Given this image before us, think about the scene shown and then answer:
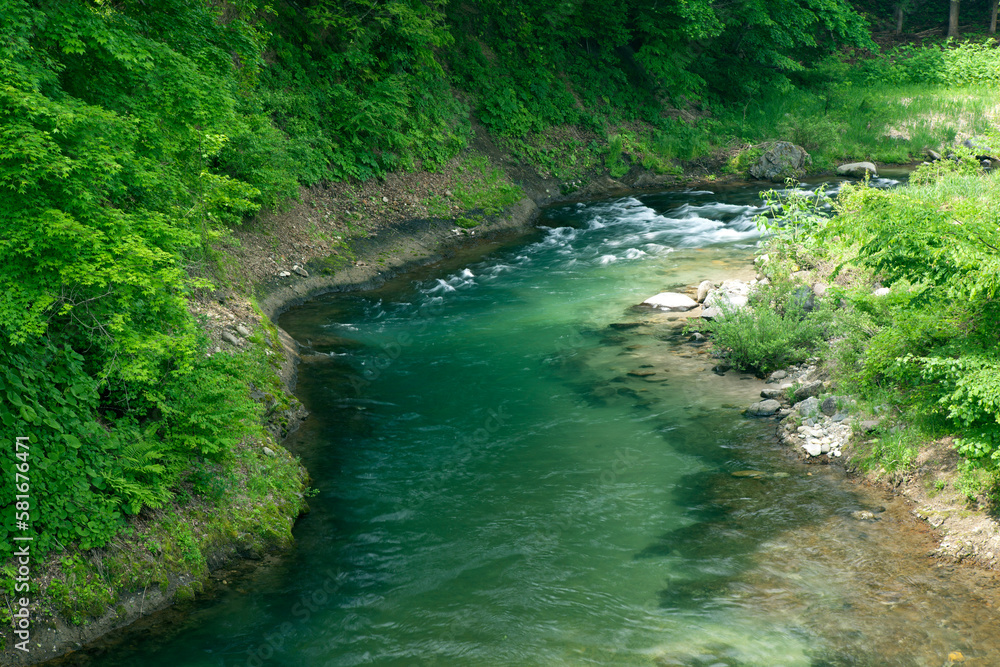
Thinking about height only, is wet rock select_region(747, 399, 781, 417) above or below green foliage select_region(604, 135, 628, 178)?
below

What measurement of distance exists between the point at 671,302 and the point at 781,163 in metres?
14.0

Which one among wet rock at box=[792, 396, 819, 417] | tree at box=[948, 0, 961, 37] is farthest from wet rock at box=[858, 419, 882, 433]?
tree at box=[948, 0, 961, 37]

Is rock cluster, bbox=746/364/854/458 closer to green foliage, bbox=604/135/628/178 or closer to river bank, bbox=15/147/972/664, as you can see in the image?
river bank, bbox=15/147/972/664

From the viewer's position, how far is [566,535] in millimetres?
7277

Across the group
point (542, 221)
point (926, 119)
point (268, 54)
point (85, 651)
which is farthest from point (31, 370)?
point (926, 119)

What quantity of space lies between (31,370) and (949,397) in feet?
26.2

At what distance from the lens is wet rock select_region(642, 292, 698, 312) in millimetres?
13438

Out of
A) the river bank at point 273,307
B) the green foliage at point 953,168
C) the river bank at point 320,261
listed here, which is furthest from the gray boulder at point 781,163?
the green foliage at point 953,168

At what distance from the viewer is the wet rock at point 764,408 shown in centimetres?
952

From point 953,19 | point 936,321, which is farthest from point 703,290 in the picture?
point 953,19

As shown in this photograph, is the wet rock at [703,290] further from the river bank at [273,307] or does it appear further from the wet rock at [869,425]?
the river bank at [273,307]

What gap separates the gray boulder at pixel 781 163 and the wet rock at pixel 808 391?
55.8 feet

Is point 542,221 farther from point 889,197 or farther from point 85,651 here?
point 85,651

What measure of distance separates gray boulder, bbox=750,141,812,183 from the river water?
47.9 ft
